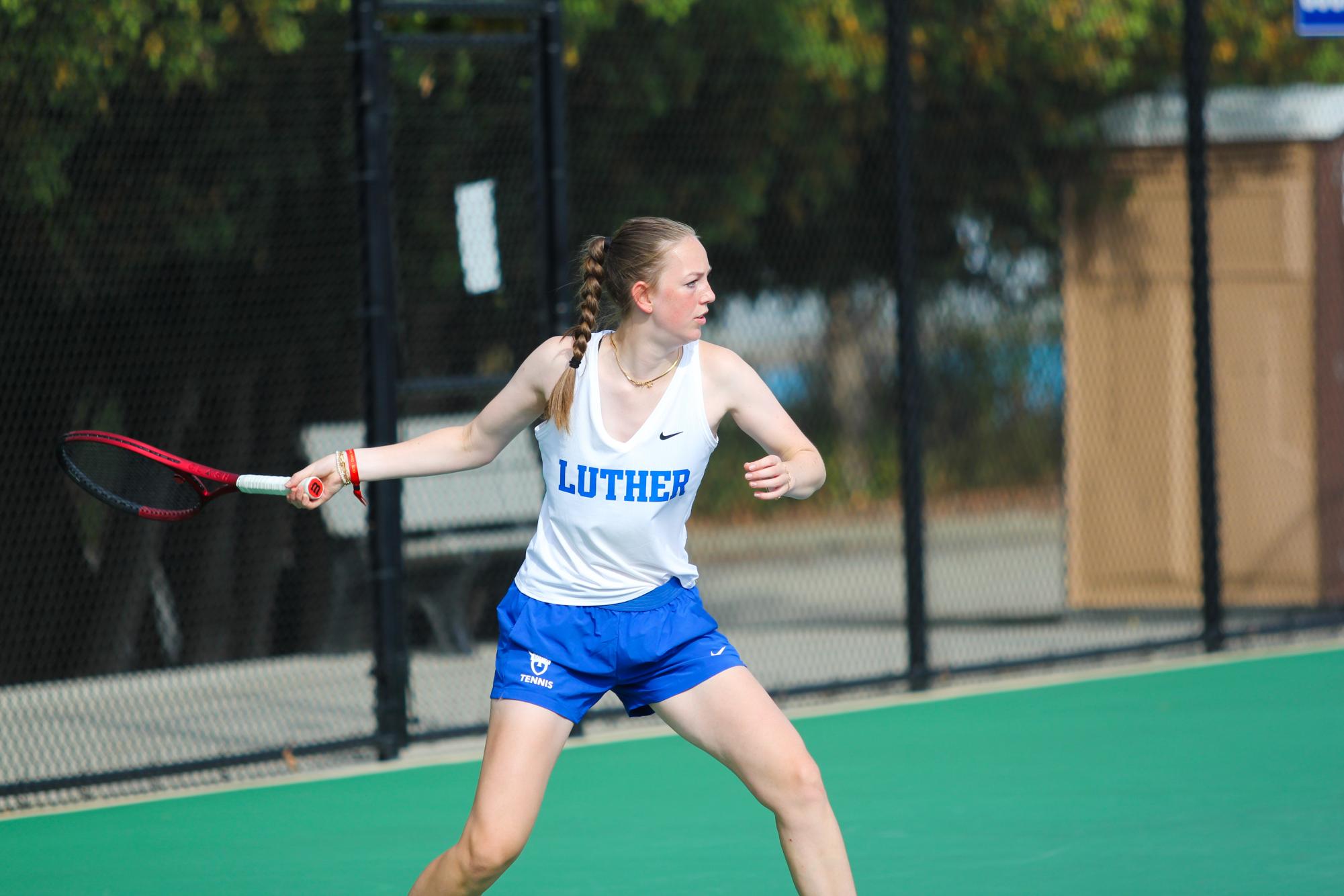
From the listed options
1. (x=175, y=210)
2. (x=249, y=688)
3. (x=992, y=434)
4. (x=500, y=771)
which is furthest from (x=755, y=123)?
(x=992, y=434)

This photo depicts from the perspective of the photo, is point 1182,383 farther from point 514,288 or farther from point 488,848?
point 488,848

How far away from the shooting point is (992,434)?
20453mm

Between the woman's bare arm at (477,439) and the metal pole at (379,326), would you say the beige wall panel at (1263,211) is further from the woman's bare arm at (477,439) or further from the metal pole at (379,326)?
the woman's bare arm at (477,439)

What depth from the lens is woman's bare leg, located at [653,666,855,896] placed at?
13.7ft

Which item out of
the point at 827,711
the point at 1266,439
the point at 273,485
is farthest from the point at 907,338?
the point at 273,485

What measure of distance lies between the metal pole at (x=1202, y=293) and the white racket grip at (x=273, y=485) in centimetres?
622

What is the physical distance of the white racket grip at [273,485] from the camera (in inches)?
169

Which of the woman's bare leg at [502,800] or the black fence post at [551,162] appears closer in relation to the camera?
the woman's bare leg at [502,800]

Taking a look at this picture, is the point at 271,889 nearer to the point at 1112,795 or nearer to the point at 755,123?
the point at 1112,795

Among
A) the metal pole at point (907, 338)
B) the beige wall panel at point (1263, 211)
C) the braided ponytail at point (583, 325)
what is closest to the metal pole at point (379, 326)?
the metal pole at point (907, 338)

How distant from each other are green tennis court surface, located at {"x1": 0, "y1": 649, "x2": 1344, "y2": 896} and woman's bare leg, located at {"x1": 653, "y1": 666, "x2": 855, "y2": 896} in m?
1.28

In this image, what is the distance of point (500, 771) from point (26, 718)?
15.7 ft

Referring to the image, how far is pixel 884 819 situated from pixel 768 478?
2615 millimetres

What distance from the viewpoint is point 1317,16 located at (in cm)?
912
